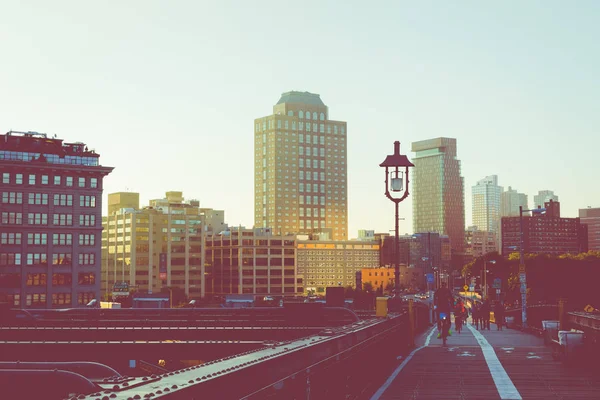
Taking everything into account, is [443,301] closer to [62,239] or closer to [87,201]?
[62,239]

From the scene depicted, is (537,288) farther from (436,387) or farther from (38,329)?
(436,387)

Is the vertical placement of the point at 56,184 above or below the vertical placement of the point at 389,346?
above

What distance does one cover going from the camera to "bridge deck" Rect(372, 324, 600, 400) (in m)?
16.0

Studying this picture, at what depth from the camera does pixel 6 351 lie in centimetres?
3722

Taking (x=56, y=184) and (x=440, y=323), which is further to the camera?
(x=56, y=184)

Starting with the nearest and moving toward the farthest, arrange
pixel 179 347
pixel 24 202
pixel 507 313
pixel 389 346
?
pixel 389 346 < pixel 179 347 < pixel 507 313 < pixel 24 202

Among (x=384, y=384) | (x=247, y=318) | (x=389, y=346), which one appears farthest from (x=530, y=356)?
(x=247, y=318)

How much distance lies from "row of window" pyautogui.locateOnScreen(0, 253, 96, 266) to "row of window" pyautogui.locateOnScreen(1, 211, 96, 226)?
525 cm

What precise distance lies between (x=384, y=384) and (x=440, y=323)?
1204 centimetres

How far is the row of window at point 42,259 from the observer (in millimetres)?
139500

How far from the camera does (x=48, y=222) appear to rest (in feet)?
470

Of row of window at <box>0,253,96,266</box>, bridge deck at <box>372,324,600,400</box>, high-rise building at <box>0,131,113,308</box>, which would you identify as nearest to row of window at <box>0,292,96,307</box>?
high-rise building at <box>0,131,113,308</box>

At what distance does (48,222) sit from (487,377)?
133m

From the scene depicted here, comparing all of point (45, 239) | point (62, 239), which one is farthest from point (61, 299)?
point (45, 239)
